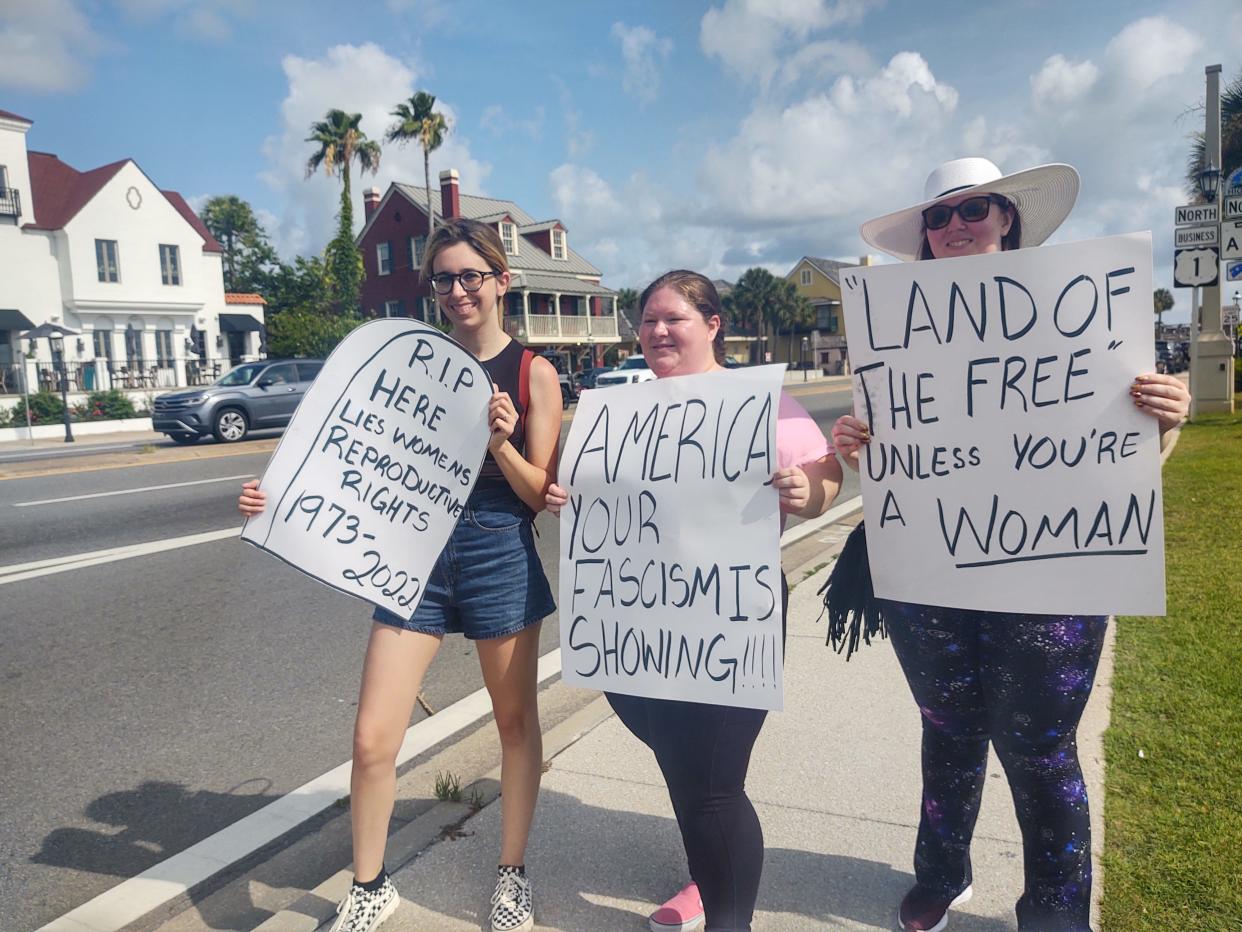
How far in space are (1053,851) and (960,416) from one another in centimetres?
106

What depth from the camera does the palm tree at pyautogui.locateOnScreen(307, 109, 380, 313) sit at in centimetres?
3894

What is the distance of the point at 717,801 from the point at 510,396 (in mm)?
1165

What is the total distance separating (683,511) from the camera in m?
2.32

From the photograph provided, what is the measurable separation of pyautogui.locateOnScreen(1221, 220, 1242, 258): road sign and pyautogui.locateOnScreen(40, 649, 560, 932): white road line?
488 inches

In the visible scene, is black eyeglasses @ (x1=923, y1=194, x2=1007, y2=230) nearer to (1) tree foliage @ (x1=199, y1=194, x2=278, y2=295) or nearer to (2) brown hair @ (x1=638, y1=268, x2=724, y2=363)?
(2) brown hair @ (x1=638, y1=268, x2=724, y2=363)

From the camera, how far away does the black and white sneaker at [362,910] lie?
2412 mm

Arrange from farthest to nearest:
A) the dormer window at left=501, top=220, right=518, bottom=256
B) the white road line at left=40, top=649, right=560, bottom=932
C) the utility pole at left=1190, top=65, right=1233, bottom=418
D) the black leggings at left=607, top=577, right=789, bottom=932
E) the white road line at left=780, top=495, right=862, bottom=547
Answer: the dormer window at left=501, top=220, right=518, bottom=256, the utility pole at left=1190, top=65, right=1233, bottom=418, the white road line at left=780, top=495, right=862, bottom=547, the white road line at left=40, top=649, right=560, bottom=932, the black leggings at left=607, top=577, right=789, bottom=932

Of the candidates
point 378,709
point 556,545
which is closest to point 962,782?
point 378,709

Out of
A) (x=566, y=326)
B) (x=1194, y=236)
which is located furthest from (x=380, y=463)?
(x=566, y=326)

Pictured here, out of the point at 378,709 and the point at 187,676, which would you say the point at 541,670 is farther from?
the point at 378,709

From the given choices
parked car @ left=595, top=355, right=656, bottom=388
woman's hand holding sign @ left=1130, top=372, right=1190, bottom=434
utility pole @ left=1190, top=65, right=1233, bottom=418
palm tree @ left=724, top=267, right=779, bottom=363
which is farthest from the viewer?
palm tree @ left=724, top=267, right=779, bottom=363

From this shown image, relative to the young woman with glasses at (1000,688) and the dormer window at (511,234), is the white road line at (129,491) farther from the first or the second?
the dormer window at (511,234)

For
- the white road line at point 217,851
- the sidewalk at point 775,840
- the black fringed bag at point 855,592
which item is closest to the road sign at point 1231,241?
the sidewalk at point 775,840

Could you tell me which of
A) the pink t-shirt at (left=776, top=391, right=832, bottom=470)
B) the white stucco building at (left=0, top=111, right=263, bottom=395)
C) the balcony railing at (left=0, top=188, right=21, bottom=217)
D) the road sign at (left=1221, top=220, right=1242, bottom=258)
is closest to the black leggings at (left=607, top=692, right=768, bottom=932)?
the pink t-shirt at (left=776, top=391, right=832, bottom=470)
